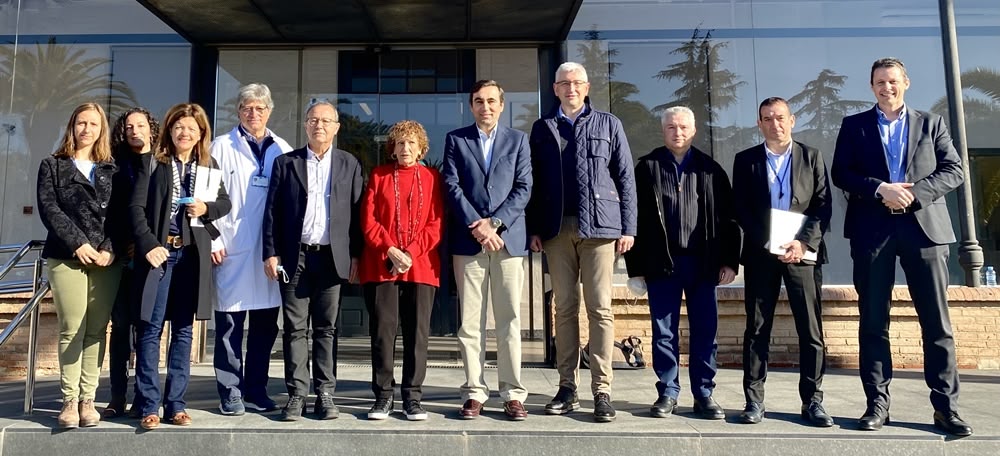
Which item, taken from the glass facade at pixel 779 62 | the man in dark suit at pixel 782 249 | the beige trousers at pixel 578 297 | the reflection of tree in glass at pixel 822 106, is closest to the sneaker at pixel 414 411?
the beige trousers at pixel 578 297

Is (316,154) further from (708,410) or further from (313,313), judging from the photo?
(708,410)

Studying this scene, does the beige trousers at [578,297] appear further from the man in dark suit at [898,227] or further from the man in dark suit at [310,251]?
the man in dark suit at [898,227]

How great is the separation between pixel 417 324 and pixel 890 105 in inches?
128

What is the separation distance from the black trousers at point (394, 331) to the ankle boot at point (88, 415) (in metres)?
1.64

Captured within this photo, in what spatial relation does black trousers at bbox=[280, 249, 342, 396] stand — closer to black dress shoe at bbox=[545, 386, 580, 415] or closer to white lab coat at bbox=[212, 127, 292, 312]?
white lab coat at bbox=[212, 127, 292, 312]

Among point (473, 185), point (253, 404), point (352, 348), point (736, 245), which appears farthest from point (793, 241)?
point (352, 348)

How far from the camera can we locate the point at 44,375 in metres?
6.42

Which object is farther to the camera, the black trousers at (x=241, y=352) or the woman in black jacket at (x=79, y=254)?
the black trousers at (x=241, y=352)

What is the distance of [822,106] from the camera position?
24.0ft

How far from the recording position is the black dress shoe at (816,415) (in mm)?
3635

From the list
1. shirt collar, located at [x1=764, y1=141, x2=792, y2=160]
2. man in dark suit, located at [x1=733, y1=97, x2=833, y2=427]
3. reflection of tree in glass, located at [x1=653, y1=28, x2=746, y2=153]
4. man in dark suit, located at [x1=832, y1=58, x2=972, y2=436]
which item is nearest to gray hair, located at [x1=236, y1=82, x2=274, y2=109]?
man in dark suit, located at [x1=733, y1=97, x2=833, y2=427]

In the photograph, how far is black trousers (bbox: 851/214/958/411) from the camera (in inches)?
142

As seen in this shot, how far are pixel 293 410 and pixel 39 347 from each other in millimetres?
4583

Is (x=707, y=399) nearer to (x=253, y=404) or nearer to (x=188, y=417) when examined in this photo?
(x=253, y=404)
